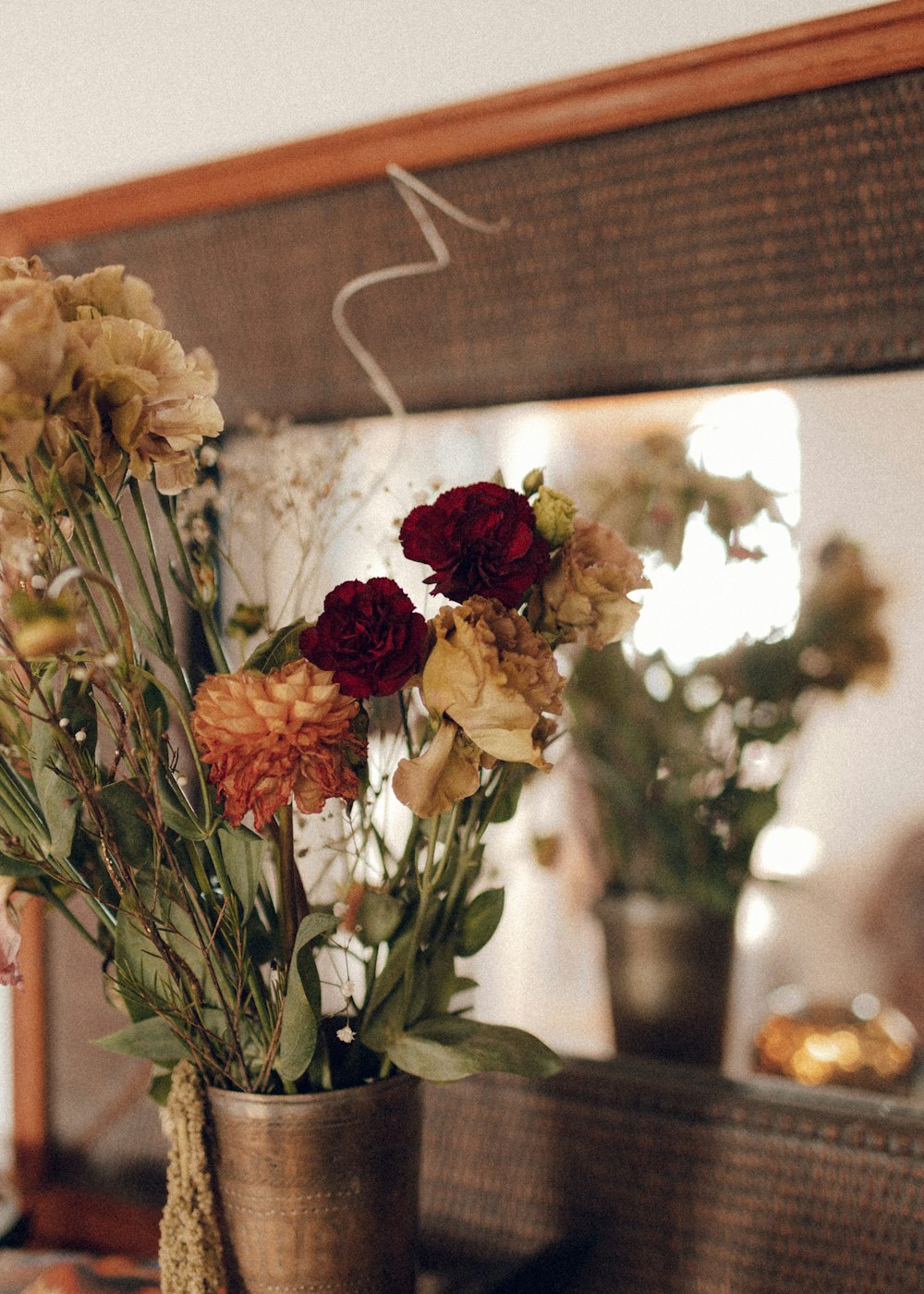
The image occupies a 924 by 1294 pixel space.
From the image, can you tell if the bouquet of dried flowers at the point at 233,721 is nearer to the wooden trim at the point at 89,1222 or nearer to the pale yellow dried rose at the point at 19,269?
the pale yellow dried rose at the point at 19,269

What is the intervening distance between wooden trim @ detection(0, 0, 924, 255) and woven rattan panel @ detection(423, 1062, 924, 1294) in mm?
747

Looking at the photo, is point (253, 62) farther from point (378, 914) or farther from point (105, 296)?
point (378, 914)

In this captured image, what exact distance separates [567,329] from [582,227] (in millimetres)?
80

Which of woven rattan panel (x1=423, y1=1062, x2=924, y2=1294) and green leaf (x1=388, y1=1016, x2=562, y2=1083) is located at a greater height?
green leaf (x1=388, y1=1016, x2=562, y2=1083)

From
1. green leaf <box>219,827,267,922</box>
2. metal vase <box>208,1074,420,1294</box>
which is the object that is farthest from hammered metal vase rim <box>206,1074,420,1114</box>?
green leaf <box>219,827,267,922</box>

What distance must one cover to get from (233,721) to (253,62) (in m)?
0.74

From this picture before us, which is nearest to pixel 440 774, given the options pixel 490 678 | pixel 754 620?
pixel 490 678

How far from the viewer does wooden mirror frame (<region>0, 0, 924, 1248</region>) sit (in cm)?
78

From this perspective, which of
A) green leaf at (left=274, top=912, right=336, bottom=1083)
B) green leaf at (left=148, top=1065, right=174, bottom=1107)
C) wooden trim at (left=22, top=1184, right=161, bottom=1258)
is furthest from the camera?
wooden trim at (left=22, top=1184, right=161, bottom=1258)

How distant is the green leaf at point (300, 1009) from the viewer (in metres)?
0.62

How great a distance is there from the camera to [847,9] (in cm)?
79

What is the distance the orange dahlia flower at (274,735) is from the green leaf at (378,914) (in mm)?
124

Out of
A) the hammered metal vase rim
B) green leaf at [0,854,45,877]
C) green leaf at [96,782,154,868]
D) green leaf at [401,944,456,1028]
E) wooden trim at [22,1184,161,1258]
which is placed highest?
green leaf at [96,782,154,868]

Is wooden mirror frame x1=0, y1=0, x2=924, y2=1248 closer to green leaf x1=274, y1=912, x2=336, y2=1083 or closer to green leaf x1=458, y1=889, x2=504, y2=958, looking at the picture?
green leaf x1=458, y1=889, x2=504, y2=958
